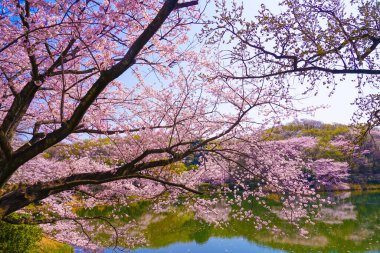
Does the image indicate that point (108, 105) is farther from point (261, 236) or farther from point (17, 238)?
point (261, 236)

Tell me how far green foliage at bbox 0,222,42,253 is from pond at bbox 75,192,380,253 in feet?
7.94

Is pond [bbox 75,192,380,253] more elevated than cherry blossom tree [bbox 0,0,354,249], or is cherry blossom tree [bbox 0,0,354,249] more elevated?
cherry blossom tree [bbox 0,0,354,249]

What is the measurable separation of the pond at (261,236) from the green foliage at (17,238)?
95.3 inches

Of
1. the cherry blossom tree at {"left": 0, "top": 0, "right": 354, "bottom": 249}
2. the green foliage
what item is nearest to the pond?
the green foliage

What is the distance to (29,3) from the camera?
3621 millimetres

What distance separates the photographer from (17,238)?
8000 mm

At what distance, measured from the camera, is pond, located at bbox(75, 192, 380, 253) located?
41.9 ft

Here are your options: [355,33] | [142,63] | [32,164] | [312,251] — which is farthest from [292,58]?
[312,251]

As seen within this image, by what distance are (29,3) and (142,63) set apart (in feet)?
5.43

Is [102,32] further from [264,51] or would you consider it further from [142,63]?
[264,51]

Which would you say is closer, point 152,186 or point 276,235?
point 152,186

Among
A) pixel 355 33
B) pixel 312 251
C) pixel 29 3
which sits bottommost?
pixel 312 251

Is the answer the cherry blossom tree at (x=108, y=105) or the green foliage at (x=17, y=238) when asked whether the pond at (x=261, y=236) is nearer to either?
the green foliage at (x=17, y=238)

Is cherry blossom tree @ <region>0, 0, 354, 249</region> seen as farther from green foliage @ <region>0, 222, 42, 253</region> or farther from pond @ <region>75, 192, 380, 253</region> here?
pond @ <region>75, 192, 380, 253</region>
